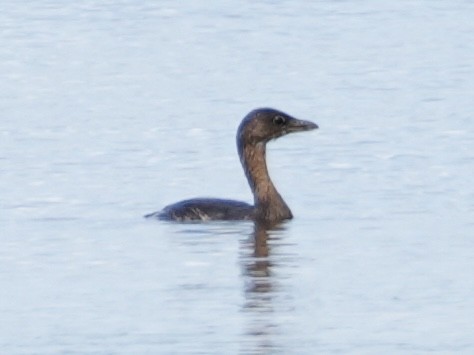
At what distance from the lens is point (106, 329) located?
14320 mm

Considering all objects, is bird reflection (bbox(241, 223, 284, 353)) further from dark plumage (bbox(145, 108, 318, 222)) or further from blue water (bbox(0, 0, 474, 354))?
dark plumage (bbox(145, 108, 318, 222))

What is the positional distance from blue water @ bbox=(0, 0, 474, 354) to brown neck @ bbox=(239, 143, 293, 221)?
19 centimetres

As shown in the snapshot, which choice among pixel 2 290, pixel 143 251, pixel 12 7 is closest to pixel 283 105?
pixel 143 251

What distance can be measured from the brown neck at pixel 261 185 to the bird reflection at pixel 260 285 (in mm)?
252

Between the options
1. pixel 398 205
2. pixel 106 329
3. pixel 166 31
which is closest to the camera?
pixel 106 329

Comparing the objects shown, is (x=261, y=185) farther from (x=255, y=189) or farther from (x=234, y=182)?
(x=234, y=182)

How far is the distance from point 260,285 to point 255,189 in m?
4.40

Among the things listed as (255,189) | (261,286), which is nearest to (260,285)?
(261,286)

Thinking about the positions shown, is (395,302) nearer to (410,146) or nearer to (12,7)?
(410,146)

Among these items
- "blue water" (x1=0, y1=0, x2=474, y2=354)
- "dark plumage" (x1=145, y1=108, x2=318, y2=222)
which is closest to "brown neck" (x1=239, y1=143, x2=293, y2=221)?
"dark plumage" (x1=145, y1=108, x2=318, y2=222)

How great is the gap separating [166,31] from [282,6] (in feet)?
10.5

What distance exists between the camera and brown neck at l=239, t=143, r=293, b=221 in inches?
769

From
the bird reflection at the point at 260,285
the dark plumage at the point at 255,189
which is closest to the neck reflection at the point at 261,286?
the bird reflection at the point at 260,285

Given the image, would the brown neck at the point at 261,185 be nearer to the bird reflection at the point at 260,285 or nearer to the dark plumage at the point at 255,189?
the dark plumage at the point at 255,189
